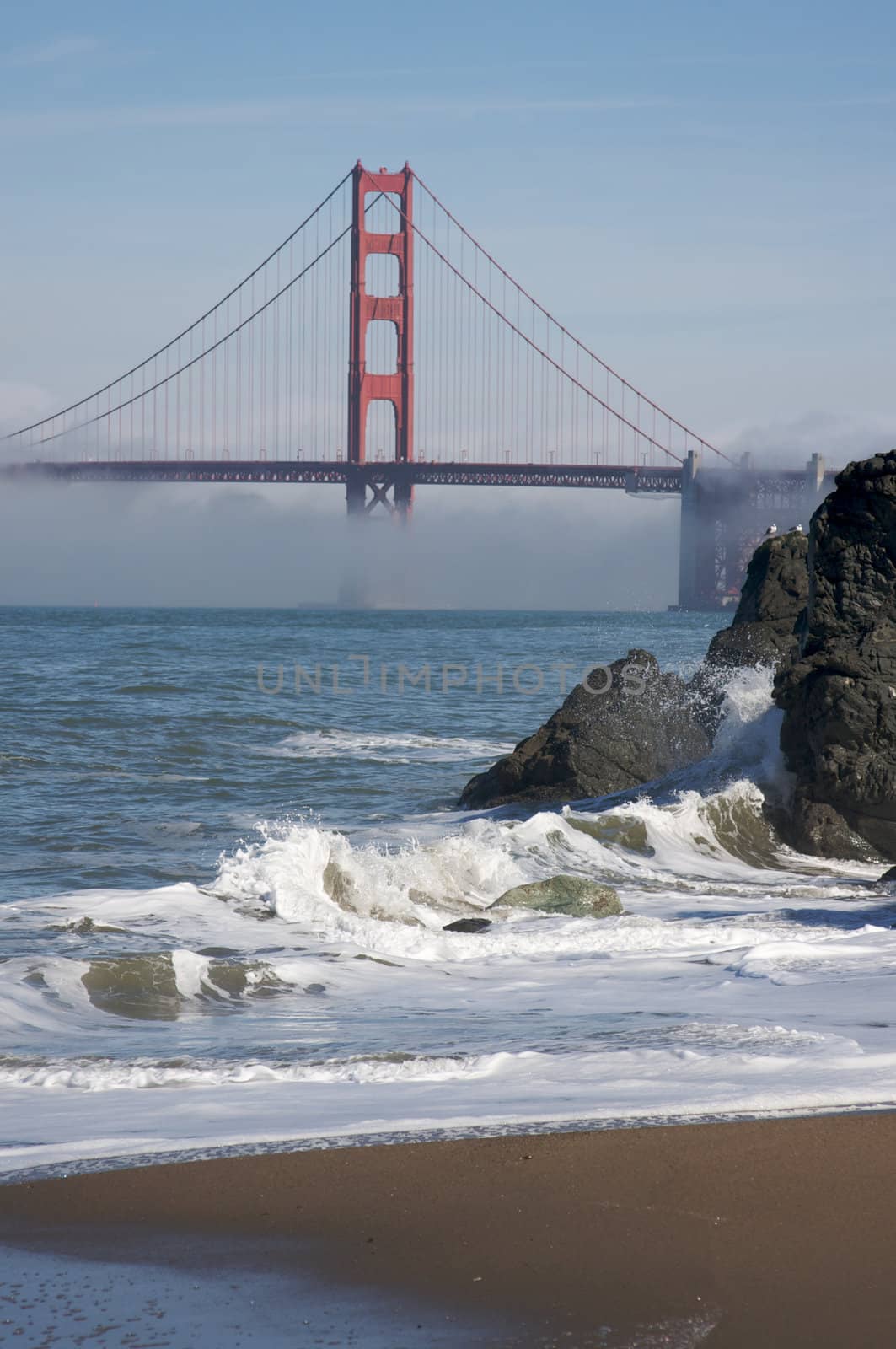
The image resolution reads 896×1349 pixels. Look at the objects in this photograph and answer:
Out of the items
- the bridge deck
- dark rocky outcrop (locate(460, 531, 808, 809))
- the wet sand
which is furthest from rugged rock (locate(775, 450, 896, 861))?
the bridge deck

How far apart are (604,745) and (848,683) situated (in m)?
2.83

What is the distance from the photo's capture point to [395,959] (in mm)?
5160

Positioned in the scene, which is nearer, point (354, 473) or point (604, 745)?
point (604, 745)

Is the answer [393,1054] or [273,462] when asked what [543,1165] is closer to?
[393,1054]

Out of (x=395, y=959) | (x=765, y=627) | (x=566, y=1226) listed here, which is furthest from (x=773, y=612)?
(x=566, y=1226)

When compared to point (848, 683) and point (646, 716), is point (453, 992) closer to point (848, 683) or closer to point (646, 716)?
point (848, 683)

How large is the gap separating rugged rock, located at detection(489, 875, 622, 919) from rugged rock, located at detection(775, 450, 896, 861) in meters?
2.20

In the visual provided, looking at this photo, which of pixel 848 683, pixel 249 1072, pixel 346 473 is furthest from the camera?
pixel 346 473

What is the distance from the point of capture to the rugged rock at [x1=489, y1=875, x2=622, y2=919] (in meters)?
6.06

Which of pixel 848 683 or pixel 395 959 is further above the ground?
pixel 848 683

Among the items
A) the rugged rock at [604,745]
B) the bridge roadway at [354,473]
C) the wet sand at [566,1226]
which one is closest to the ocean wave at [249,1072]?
the wet sand at [566,1226]

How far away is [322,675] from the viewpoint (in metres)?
27.0

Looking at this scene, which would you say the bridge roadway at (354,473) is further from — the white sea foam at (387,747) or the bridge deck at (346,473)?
the white sea foam at (387,747)

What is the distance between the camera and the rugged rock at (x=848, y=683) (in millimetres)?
7777
